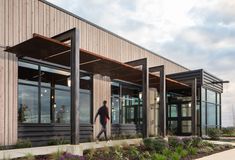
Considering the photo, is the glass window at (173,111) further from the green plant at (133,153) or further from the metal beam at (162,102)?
the green plant at (133,153)

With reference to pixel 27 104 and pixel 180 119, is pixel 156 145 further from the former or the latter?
pixel 180 119

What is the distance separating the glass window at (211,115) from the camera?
25.6 meters

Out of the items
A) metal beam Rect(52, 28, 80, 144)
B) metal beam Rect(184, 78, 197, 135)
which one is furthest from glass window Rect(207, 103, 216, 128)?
metal beam Rect(52, 28, 80, 144)

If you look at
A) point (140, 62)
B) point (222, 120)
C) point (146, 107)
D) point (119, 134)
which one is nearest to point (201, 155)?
point (146, 107)

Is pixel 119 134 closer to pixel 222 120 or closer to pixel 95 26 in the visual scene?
pixel 95 26

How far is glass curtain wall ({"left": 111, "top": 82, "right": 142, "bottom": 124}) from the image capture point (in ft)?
64.5

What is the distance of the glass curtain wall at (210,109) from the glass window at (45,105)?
1286cm

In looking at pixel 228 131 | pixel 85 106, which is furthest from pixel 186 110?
pixel 85 106

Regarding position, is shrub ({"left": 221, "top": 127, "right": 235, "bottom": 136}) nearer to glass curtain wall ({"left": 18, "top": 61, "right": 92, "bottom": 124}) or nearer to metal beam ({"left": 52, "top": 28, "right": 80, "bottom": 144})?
glass curtain wall ({"left": 18, "top": 61, "right": 92, "bottom": 124})

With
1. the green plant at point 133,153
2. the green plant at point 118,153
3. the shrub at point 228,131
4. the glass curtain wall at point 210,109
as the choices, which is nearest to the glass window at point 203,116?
the glass curtain wall at point 210,109

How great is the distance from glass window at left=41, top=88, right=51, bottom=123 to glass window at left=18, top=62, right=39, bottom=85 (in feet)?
2.06

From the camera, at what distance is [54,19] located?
15.0 meters

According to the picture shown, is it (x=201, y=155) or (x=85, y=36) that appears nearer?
(x=201, y=155)

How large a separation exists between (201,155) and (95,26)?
338 inches
